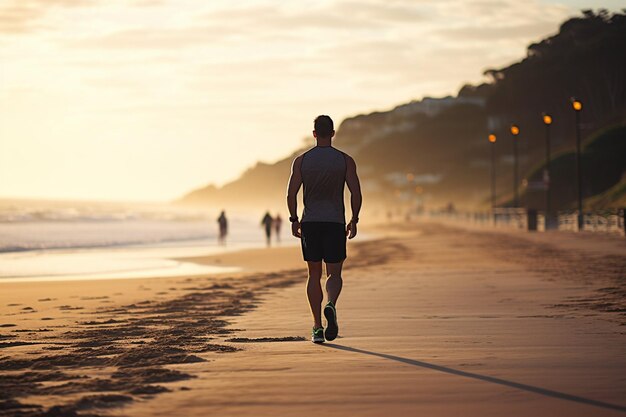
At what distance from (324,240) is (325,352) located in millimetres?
1172

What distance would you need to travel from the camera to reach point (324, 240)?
28.6 feet

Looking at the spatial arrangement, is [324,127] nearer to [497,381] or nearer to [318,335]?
[318,335]

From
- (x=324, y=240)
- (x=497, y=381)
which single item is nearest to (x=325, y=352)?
(x=324, y=240)

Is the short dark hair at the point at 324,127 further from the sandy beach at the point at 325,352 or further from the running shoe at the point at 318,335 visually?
the sandy beach at the point at 325,352

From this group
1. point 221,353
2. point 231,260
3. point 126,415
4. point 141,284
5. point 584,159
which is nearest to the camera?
point 126,415

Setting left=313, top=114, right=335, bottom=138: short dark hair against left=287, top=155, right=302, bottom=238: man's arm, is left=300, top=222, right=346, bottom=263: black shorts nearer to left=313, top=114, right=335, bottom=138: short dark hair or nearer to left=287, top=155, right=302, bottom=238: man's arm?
left=287, top=155, right=302, bottom=238: man's arm

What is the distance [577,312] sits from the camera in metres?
11.2

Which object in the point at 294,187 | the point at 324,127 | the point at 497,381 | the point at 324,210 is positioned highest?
the point at 324,127

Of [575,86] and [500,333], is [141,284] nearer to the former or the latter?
[500,333]

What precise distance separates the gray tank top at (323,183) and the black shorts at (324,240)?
0.06m

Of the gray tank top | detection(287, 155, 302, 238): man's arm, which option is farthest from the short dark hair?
detection(287, 155, 302, 238): man's arm

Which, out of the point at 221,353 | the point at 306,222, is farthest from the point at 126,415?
the point at 306,222

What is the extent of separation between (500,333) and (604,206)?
2102 inches

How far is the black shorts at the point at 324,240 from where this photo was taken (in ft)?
28.5
